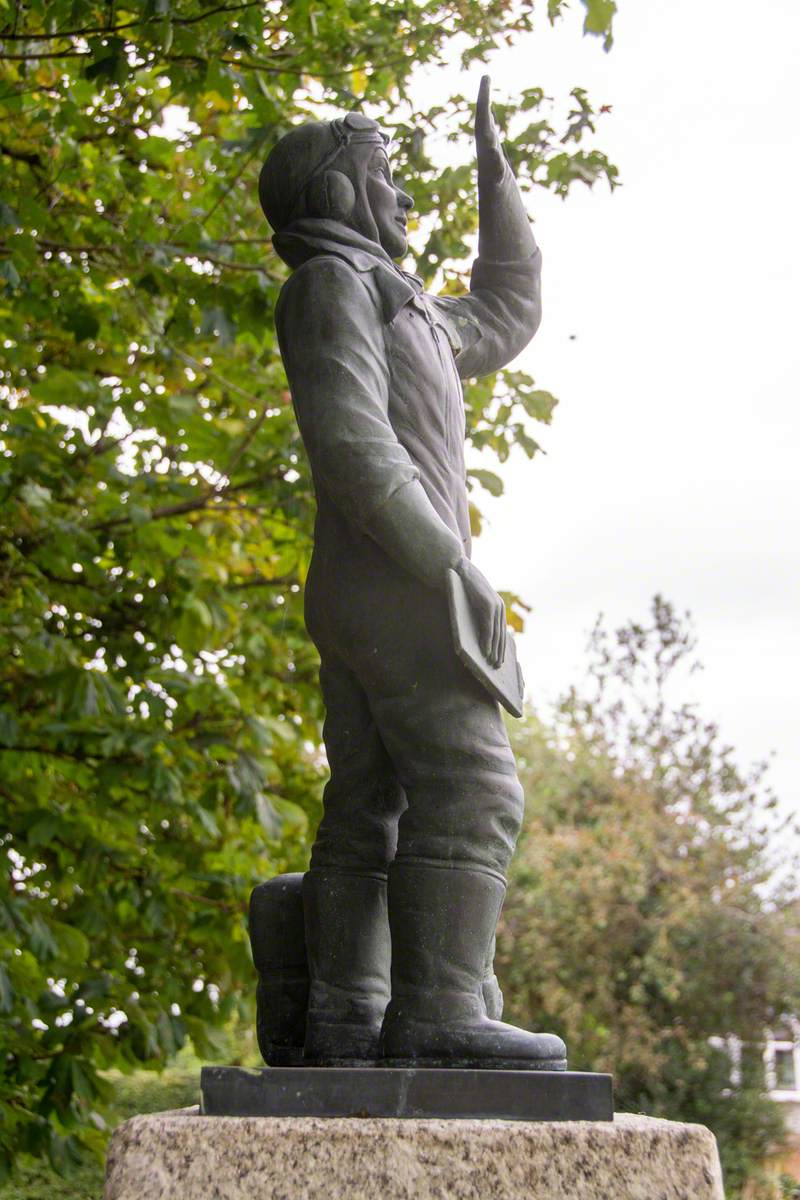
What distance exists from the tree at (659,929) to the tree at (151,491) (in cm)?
1444

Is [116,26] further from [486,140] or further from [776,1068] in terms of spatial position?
[776,1068]

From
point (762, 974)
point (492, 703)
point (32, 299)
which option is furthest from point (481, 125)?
point (762, 974)

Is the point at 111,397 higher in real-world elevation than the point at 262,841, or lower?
higher

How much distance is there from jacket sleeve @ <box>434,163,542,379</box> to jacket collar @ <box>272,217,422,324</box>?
295 mm

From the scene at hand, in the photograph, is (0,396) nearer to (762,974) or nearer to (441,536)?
(441,536)

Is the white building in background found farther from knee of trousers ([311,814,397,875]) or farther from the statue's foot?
the statue's foot

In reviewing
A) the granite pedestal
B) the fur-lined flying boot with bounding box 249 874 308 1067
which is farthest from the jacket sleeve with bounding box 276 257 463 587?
the granite pedestal

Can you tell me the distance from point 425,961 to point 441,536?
0.89 metres

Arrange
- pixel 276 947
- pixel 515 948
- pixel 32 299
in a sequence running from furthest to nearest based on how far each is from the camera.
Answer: pixel 515 948 → pixel 32 299 → pixel 276 947

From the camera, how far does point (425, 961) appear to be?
320cm

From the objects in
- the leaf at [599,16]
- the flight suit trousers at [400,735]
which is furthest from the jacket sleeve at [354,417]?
the leaf at [599,16]

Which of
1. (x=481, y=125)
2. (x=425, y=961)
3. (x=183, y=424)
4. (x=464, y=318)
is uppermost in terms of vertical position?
(x=183, y=424)

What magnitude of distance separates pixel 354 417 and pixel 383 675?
570 mm

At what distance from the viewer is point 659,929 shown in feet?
73.5
